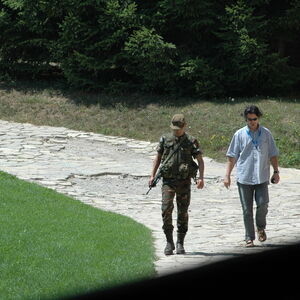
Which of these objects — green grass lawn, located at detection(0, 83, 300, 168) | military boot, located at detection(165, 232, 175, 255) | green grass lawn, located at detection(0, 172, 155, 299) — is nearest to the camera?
green grass lawn, located at detection(0, 172, 155, 299)

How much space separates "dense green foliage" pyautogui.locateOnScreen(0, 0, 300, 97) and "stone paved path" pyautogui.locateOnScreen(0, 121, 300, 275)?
3734 mm

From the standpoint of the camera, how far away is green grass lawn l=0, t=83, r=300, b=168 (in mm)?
20016

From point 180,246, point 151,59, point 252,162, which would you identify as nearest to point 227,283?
point 180,246

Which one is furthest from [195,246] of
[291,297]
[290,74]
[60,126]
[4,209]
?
[290,74]

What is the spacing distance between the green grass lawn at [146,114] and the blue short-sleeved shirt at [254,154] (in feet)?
31.1

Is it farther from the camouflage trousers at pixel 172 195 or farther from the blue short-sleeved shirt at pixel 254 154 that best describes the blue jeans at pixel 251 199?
the camouflage trousers at pixel 172 195

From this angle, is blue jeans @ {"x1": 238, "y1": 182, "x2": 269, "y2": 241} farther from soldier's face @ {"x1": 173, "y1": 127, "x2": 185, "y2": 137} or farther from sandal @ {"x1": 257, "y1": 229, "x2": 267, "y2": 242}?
soldier's face @ {"x1": 173, "y1": 127, "x2": 185, "y2": 137}

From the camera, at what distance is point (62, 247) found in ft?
27.5

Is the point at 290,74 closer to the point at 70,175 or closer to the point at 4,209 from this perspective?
the point at 70,175

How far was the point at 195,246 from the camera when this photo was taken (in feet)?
30.9

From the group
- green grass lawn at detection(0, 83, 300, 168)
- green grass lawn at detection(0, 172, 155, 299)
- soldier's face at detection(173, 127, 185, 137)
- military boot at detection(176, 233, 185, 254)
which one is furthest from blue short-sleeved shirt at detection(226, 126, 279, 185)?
green grass lawn at detection(0, 83, 300, 168)

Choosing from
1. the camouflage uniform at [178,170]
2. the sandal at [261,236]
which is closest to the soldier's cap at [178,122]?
the camouflage uniform at [178,170]

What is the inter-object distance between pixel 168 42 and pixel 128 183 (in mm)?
10224

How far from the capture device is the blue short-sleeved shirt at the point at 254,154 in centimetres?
898
